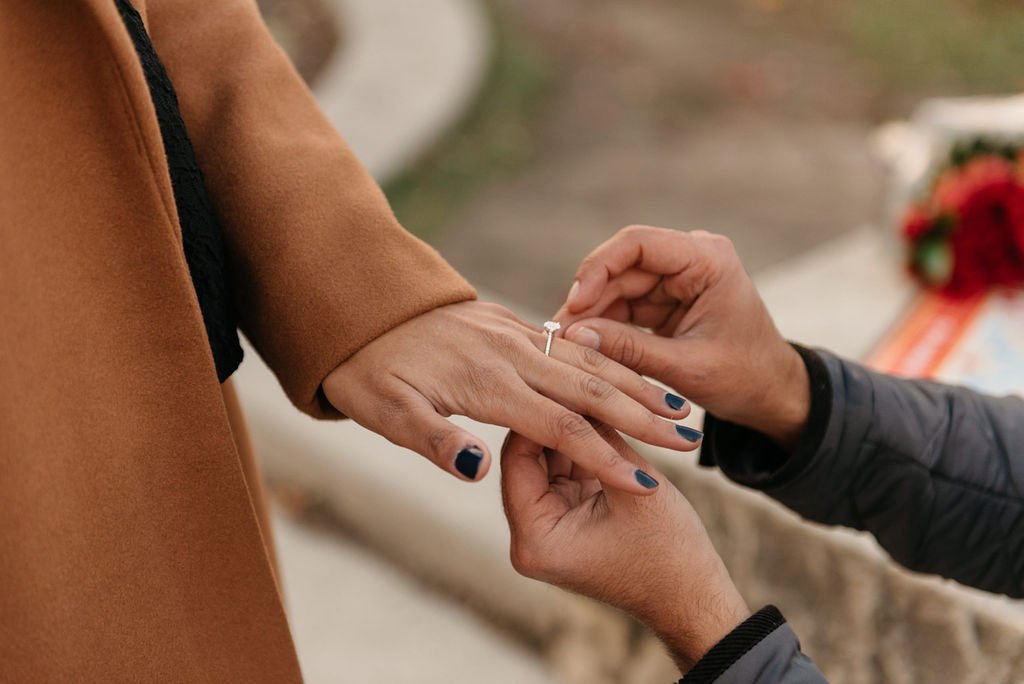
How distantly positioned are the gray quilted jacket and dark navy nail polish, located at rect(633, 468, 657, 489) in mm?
359

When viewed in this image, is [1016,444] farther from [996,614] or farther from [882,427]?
[996,614]

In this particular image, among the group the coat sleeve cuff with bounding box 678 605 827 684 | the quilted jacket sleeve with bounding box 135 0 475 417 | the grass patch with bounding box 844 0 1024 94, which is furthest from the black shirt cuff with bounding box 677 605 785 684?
the grass patch with bounding box 844 0 1024 94

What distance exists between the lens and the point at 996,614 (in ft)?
4.57

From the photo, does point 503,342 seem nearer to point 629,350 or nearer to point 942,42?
point 629,350

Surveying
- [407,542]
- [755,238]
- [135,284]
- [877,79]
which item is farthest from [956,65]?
[135,284]

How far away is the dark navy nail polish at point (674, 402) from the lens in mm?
1106

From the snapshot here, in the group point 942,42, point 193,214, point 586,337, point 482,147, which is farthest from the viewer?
point 942,42

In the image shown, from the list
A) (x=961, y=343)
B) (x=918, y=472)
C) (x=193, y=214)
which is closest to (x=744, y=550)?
(x=918, y=472)

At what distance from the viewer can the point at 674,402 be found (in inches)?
43.8

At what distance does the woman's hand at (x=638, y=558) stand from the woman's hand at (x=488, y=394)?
0.06 metres

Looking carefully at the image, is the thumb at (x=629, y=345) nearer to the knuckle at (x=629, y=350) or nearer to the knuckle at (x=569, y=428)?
the knuckle at (x=629, y=350)

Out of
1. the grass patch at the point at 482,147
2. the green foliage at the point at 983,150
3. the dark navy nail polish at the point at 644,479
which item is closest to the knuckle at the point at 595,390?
the dark navy nail polish at the point at 644,479

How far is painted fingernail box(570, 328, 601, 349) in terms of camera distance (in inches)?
47.6

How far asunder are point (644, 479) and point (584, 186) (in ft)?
10.0
